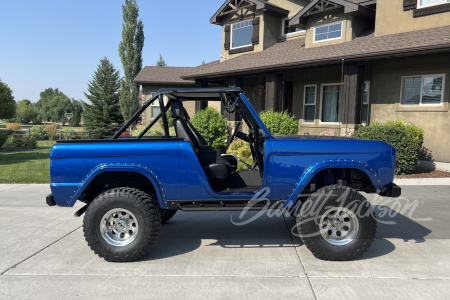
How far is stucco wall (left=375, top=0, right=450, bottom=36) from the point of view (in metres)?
11.4

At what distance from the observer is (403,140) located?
401 inches

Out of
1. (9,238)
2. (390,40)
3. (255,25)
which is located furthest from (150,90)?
(9,238)

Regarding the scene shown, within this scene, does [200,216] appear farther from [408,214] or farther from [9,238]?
[408,214]

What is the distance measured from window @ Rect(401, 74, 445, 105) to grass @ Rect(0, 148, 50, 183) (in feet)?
38.5

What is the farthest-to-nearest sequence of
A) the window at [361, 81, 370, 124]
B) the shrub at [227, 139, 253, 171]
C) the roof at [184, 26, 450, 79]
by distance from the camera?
the window at [361, 81, 370, 124] → the roof at [184, 26, 450, 79] → the shrub at [227, 139, 253, 171]

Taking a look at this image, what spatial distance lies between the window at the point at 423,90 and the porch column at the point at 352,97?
4.76ft

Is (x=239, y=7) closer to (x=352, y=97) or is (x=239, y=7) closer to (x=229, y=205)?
(x=352, y=97)

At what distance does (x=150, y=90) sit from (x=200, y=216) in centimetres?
1817

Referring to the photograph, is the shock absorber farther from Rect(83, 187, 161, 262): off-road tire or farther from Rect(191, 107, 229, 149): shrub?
Rect(191, 107, 229, 149): shrub

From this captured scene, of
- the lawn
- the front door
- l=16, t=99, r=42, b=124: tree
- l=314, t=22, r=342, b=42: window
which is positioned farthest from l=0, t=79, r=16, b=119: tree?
l=16, t=99, r=42, b=124: tree

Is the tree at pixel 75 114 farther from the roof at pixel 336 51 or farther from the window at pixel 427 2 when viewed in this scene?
the window at pixel 427 2

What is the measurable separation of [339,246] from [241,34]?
16.0m

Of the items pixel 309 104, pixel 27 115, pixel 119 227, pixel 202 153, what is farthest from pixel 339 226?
pixel 27 115

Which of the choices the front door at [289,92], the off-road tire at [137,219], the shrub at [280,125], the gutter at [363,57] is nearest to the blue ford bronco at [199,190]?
the off-road tire at [137,219]
